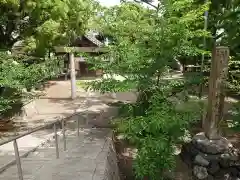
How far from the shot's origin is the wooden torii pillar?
6977mm

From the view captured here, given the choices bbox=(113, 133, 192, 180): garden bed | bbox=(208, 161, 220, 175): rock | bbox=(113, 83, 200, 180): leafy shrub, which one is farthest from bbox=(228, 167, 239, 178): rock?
bbox=(113, 83, 200, 180): leafy shrub

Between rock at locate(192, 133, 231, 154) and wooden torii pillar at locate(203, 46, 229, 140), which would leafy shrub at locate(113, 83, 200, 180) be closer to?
wooden torii pillar at locate(203, 46, 229, 140)

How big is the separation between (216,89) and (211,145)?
1.61 meters

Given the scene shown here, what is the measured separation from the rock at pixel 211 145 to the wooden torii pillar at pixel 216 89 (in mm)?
145

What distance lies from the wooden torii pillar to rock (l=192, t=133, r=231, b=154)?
15 centimetres

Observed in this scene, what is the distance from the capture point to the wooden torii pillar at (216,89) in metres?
6.98

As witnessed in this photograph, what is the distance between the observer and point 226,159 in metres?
7.18

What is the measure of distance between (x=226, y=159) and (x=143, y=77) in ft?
12.7

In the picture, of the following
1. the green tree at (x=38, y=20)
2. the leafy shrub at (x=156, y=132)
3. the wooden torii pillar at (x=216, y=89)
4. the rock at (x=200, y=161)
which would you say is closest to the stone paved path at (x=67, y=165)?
the leafy shrub at (x=156, y=132)

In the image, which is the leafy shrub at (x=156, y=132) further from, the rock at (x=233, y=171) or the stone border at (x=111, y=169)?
the rock at (x=233, y=171)

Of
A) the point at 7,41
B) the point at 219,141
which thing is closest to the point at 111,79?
the point at 219,141

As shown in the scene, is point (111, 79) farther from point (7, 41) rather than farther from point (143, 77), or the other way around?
point (7, 41)

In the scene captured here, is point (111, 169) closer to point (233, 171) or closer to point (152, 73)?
point (152, 73)

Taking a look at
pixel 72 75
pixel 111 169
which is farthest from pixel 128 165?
pixel 72 75
